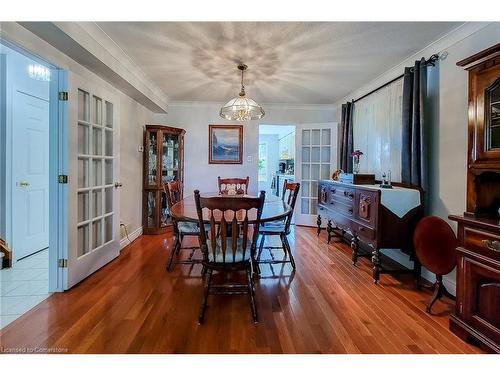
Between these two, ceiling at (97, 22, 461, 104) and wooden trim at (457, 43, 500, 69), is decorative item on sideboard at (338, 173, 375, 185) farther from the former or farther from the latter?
wooden trim at (457, 43, 500, 69)

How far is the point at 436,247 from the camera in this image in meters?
2.31

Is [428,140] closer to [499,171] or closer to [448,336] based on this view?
[499,171]

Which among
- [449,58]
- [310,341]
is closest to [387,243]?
[310,341]

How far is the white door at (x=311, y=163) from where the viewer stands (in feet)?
16.9

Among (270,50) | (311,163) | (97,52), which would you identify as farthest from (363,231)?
(97,52)

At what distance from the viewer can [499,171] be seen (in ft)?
5.58

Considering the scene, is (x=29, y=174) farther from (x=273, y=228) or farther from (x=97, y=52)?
(x=273, y=228)

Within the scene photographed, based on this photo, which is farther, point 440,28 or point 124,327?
point 440,28

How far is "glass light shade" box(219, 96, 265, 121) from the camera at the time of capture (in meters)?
3.19

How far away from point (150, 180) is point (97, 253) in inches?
71.8

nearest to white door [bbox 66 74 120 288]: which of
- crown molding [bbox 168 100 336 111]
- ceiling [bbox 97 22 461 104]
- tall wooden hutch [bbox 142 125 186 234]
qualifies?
ceiling [bbox 97 22 461 104]

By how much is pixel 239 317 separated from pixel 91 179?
1996 mm

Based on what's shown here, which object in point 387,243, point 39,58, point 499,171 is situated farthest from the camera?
point 387,243

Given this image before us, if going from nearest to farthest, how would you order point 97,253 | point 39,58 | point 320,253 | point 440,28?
point 39,58, point 440,28, point 97,253, point 320,253
